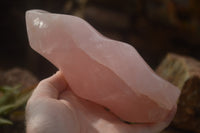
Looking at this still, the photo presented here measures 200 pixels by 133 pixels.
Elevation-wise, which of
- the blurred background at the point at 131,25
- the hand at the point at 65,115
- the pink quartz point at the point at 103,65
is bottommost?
the blurred background at the point at 131,25

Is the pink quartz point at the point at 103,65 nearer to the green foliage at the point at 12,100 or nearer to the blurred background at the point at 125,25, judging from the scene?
the green foliage at the point at 12,100

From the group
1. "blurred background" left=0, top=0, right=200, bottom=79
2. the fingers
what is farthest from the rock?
"blurred background" left=0, top=0, right=200, bottom=79

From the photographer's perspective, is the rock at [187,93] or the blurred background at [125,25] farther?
the blurred background at [125,25]

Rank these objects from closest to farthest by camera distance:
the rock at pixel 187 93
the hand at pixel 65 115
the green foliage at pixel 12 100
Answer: the hand at pixel 65 115 < the green foliage at pixel 12 100 < the rock at pixel 187 93

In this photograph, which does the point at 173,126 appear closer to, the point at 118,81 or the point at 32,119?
the point at 118,81

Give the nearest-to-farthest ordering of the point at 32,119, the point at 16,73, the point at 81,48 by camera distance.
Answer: the point at 32,119 → the point at 81,48 → the point at 16,73

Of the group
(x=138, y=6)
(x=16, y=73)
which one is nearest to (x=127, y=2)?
(x=138, y=6)

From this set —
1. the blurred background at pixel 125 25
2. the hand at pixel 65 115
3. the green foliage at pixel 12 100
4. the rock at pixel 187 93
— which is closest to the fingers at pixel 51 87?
the hand at pixel 65 115
